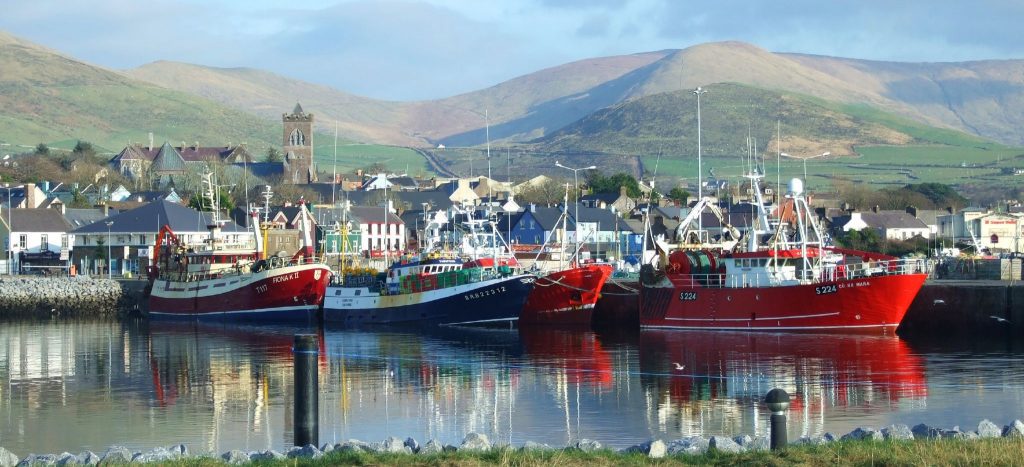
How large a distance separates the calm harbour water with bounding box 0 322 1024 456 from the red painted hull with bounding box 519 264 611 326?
2.99 m

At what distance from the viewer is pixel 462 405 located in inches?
1316

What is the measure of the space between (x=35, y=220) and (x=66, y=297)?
24378 mm

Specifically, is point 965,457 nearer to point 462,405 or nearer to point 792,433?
point 792,433

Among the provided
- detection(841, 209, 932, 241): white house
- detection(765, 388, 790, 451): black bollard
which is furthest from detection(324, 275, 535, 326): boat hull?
detection(841, 209, 932, 241): white house

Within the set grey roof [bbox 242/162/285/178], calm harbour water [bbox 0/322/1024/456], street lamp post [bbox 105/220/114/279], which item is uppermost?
grey roof [bbox 242/162/285/178]

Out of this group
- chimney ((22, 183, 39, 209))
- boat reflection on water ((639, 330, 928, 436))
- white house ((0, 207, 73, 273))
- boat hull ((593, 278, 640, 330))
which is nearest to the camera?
boat reflection on water ((639, 330, 928, 436))

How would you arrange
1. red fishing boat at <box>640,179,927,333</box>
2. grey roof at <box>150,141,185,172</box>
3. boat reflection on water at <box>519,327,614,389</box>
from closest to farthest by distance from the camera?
boat reflection on water at <box>519,327,614,389</box>
red fishing boat at <box>640,179,927,333</box>
grey roof at <box>150,141,185,172</box>

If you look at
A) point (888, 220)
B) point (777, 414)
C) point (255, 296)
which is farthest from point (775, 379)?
point (888, 220)

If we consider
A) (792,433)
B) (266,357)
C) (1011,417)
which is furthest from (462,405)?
(266,357)

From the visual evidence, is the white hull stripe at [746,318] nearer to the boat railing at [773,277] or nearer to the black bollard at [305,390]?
the boat railing at [773,277]

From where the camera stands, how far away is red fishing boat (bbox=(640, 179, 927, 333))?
49.7 meters

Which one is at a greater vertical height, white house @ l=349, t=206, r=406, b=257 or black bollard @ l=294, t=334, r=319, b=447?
white house @ l=349, t=206, r=406, b=257

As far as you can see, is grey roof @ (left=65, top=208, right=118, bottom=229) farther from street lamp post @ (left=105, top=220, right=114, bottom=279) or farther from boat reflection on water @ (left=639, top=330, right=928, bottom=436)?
boat reflection on water @ (left=639, top=330, right=928, bottom=436)

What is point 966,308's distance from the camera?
50188mm
